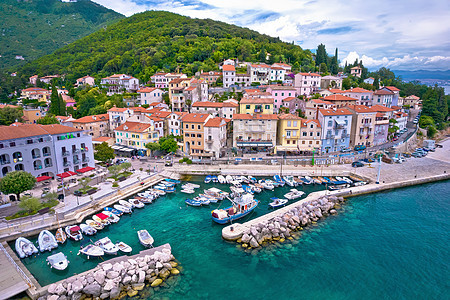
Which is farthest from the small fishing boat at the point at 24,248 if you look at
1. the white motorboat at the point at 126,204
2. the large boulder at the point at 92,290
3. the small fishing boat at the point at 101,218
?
the white motorboat at the point at 126,204

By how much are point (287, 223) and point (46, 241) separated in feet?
74.7

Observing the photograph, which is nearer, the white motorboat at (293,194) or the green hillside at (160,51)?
the white motorboat at (293,194)

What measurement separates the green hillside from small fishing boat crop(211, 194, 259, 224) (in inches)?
2300

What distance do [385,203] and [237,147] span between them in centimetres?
2411

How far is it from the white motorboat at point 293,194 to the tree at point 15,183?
30121mm

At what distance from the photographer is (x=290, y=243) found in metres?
24.4

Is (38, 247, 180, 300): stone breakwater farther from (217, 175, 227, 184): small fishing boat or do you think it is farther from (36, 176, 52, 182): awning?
(36, 176, 52, 182): awning

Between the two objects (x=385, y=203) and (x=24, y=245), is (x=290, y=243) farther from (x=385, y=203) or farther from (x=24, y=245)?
(x=24, y=245)

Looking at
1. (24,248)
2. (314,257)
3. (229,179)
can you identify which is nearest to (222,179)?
(229,179)

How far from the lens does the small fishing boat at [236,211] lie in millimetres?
27656

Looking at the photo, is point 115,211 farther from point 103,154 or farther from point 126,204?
point 103,154

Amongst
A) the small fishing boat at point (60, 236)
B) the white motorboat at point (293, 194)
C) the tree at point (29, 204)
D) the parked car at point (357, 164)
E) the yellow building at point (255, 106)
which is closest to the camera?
the small fishing boat at point (60, 236)

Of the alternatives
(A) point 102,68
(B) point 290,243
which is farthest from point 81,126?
(A) point 102,68

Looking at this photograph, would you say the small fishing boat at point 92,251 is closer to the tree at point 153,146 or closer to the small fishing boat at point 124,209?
the small fishing boat at point 124,209
